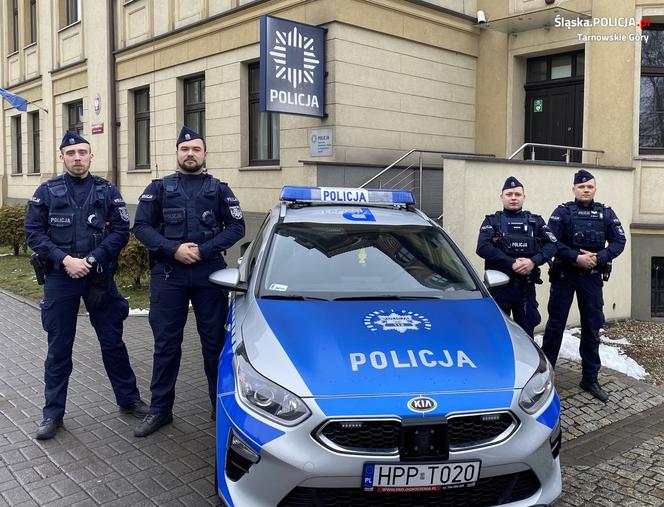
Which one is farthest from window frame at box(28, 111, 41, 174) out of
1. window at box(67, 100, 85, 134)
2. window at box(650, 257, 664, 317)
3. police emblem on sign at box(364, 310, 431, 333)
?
police emblem on sign at box(364, 310, 431, 333)

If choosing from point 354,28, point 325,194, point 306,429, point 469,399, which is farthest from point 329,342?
point 354,28

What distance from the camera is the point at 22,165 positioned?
2216 centimetres

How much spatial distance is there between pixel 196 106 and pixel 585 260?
1031cm

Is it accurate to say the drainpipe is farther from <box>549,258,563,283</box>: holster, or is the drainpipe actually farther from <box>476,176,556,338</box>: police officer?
<box>549,258,563,283</box>: holster

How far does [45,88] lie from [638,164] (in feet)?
57.3

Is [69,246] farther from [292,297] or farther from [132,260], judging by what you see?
[132,260]

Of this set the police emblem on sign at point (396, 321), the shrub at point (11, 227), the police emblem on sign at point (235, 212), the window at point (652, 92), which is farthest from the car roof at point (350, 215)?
the shrub at point (11, 227)

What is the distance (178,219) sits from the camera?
448 cm

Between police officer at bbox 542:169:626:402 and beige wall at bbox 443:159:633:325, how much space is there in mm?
1818

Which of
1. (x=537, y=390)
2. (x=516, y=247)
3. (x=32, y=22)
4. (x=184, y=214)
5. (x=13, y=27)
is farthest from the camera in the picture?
(x=13, y=27)

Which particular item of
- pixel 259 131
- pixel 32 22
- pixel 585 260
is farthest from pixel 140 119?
pixel 585 260

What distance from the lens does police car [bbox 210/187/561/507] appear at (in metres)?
2.69

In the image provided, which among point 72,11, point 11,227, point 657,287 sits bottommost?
point 657,287

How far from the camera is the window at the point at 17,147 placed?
22.6 m
